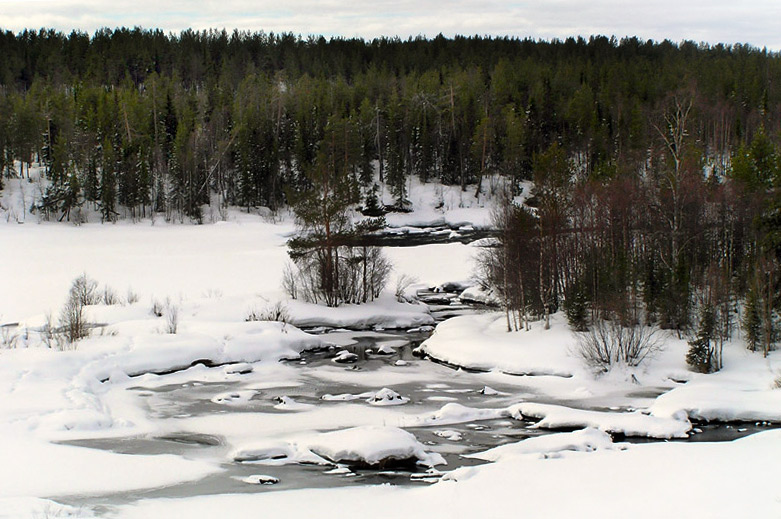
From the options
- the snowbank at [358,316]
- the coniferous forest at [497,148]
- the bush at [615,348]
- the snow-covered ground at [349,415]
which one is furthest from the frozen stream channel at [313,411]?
the coniferous forest at [497,148]

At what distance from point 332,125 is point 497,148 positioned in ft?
68.4

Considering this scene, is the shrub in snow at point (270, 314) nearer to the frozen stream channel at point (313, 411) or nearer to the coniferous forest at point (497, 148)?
the frozen stream channel at point (313, 411)

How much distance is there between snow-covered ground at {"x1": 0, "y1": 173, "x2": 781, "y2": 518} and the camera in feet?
50.8

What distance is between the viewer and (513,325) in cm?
3562

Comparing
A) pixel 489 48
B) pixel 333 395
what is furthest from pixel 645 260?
pixel 489 48

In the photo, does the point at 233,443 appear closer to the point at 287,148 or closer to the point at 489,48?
the point at 287,148

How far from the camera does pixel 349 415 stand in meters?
23.4

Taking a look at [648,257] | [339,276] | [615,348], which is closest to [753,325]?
[615,348]

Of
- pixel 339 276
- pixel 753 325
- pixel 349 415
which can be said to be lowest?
pixel 349 415

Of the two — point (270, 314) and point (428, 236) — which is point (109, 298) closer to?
point (270, 314)

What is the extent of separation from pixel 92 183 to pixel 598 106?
6099 centimetres

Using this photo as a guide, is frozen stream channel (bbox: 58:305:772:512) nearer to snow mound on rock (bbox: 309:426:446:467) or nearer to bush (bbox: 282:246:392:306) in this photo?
snow mound on rock (bbox: 309:426:446:467)

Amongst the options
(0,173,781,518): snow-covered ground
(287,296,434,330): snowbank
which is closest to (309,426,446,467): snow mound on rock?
(0,173,781,518): snow-covered ground

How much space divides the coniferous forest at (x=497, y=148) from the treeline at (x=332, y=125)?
1.06ft
